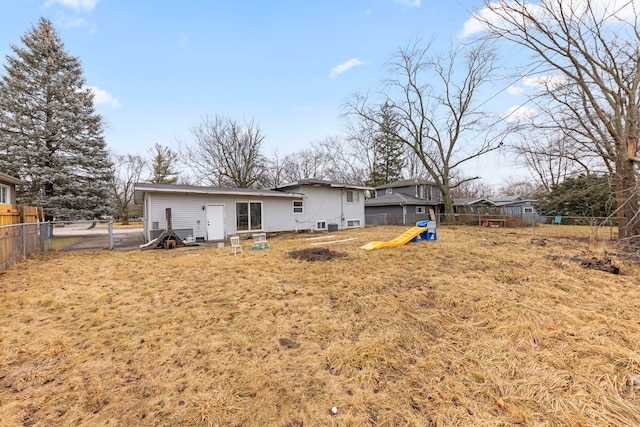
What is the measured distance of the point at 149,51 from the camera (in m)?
11.6

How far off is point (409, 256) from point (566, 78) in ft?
30.8

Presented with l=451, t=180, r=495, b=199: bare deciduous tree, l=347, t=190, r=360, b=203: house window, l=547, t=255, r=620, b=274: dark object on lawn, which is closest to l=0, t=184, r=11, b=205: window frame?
l=347, t=190, r=360, b=203: house window

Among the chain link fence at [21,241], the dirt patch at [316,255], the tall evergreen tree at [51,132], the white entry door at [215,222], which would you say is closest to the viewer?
the chain link fence at [21,241]

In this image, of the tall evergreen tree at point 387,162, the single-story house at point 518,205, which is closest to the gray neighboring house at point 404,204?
the tall evergreen tree at point 387,162

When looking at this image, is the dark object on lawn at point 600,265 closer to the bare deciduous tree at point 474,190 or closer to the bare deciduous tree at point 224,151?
the bare deciduous tree at point 224,151

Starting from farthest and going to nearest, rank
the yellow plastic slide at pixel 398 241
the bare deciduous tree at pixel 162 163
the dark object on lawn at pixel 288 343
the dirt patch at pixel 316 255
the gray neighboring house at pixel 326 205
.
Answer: the bare deciduous tree at pixel 162 163 < the gray neighboring house at pixel 326 205 < the yellow plastic slide at pixel 398 241 < the dirt patch at pixel 316 255 < the dark object on lawn at pixel 288 343

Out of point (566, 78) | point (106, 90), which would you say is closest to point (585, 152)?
point (566, 78)

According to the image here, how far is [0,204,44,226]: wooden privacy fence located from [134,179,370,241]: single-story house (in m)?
3.58

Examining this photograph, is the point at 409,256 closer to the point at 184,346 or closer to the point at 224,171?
the point at 184,346

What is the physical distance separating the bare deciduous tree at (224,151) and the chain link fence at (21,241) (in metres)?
17.1

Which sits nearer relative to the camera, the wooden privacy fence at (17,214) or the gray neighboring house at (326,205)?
the wooden privacy fence at (17,214)

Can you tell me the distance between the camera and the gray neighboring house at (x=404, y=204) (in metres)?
23.9

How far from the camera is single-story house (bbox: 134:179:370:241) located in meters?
11.5

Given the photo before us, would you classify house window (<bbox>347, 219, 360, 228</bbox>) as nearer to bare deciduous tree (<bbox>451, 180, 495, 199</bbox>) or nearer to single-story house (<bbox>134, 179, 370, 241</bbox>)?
single-story house (<bbox>134, 179, 370, 241</bbox>)
